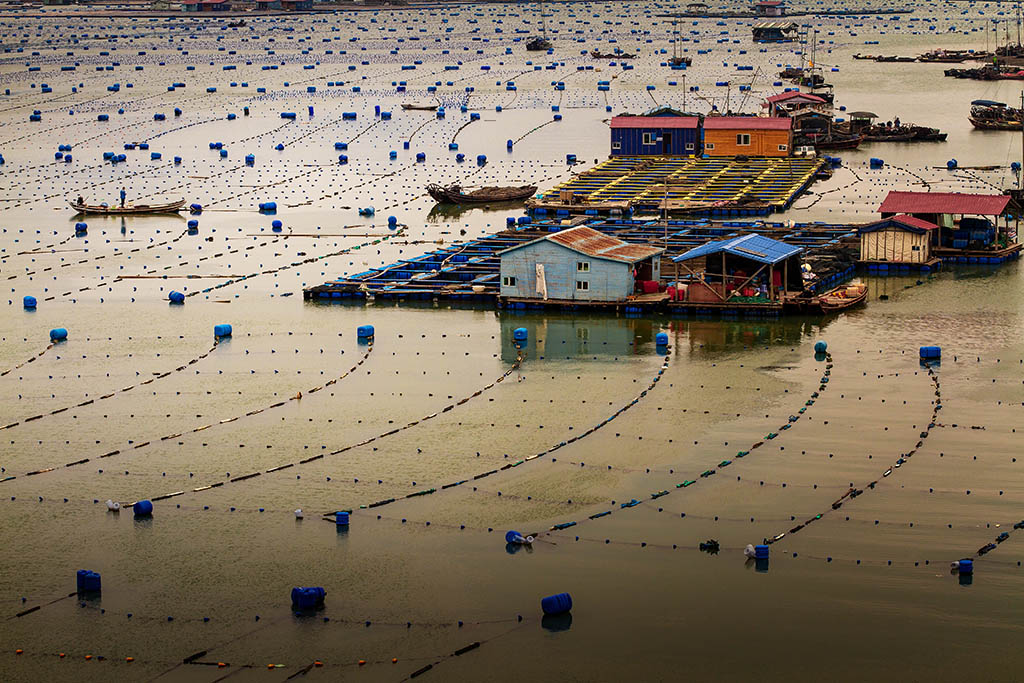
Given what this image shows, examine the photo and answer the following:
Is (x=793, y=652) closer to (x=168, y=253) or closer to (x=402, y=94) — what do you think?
(x=168, y=253)

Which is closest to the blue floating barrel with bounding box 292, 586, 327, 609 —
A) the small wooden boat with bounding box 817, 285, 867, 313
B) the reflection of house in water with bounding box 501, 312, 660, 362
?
the reflection of house in water with bounding box 501, 312, 660, 362

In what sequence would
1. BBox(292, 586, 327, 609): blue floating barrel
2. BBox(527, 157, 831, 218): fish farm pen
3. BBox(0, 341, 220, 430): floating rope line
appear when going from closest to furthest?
BBox(292, 586, 327, 609): blue floating barrel
BBox(0, 341, 220, 430): floating rope line
BBox(527, 157, 831, 218): fish farm pen

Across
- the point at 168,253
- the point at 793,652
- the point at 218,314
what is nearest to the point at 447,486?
the point at 793,652

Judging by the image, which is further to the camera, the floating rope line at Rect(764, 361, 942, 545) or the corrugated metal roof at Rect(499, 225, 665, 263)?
the corrugated metal roof at Rect(499, 225, 665, 263)

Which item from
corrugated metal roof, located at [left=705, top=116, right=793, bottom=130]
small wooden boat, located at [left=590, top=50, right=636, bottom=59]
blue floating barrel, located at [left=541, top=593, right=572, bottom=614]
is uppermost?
corrugated metal roof, located at [left=705, top=116, right=793, bottom=130]

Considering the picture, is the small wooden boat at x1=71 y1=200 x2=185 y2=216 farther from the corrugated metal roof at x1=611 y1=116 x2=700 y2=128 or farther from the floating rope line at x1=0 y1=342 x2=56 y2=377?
the floating rope line at x1=0 y1=342 x2=56 y2=377

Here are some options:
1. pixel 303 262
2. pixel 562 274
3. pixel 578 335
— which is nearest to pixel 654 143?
pixel 303 262
